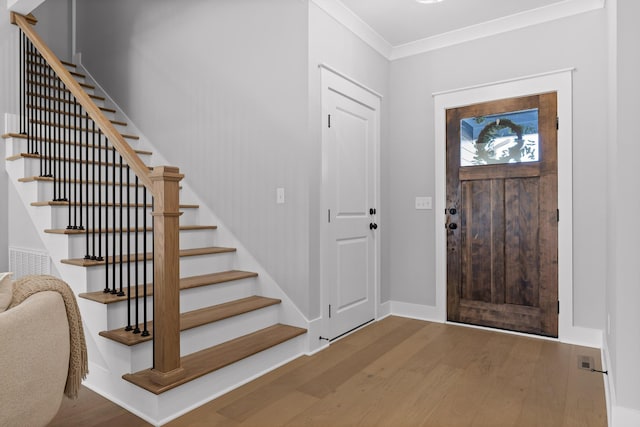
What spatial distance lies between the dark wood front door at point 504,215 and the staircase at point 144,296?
164cm

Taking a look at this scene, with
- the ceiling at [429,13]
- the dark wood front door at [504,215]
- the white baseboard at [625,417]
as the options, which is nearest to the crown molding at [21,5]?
the ceiling at [429,13]

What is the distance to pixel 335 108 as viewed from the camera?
3.21 m

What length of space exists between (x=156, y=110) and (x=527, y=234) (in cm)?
368

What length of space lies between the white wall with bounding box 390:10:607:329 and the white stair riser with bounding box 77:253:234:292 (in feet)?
5.55

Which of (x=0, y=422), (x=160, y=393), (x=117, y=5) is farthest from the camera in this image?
(x=117, y=5)

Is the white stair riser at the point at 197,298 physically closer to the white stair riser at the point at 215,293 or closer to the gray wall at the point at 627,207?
the white stair riser at the point at 215,293

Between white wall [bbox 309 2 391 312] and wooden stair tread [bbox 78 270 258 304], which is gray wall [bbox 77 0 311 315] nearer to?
white wall [bbox 309 2 391 312]

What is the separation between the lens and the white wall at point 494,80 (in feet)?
9.87

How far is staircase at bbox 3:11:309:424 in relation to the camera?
2104 millimetres

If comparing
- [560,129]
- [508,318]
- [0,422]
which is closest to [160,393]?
[0,422]

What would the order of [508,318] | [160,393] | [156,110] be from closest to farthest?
[160,393]
[508,318]
[156,110]

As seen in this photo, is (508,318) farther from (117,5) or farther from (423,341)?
(117,5)

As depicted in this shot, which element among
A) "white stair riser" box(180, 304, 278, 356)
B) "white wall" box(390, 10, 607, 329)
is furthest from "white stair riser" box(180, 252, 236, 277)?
"white wall" box(390, 10, 607, 329)

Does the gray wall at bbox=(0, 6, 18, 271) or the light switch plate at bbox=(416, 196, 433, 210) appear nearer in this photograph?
the gray wall at bbox=(0, 6, 18, 271)
